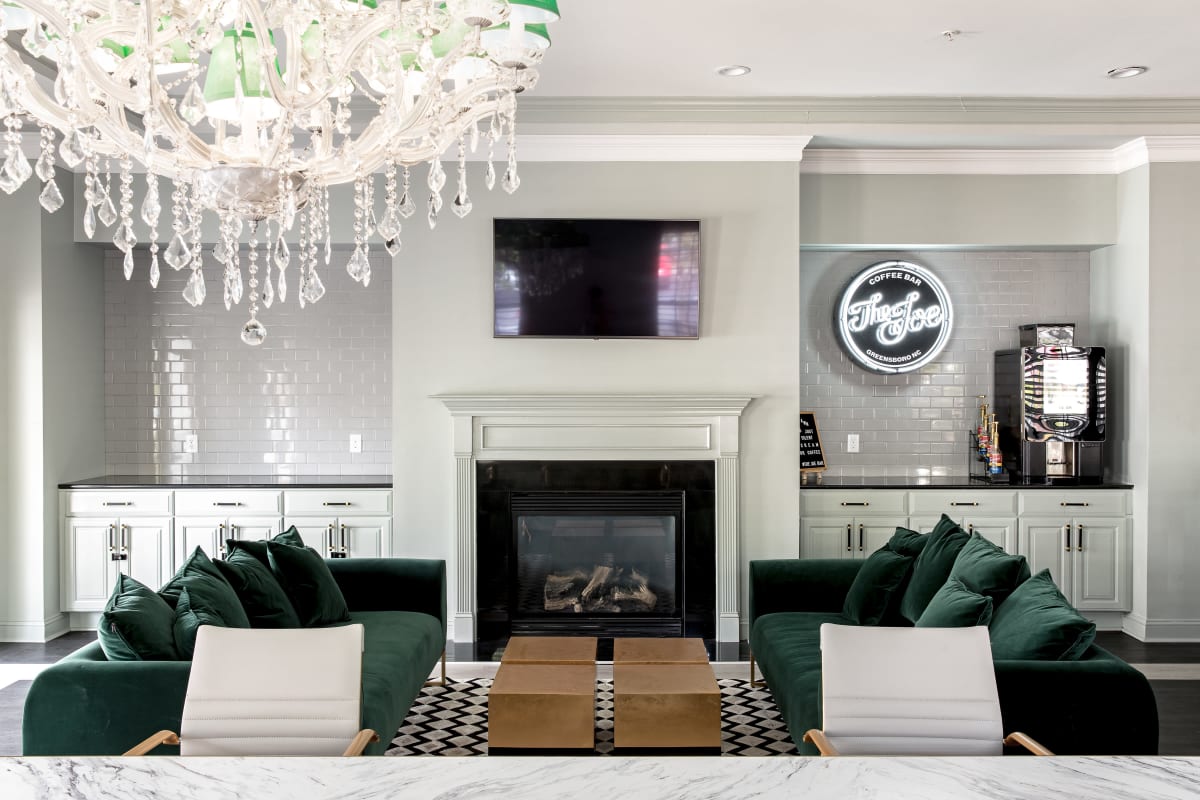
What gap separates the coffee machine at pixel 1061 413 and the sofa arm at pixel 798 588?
1711mm

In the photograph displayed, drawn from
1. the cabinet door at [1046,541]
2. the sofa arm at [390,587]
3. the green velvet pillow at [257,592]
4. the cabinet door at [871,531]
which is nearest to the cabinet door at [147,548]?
the sofa arm at [390,587]

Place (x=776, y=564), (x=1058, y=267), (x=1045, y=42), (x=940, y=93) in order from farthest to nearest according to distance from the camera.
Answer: (x=1058, y=267) < (x=940, y=93) < (x=776, y=564) < (x=1045, y=42)

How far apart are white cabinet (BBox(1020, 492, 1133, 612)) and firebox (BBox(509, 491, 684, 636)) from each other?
202 centimetres

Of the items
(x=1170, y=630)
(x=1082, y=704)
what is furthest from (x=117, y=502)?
(x=1170, y=630)

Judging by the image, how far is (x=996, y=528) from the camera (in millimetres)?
5297

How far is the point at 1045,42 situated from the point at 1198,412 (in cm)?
236

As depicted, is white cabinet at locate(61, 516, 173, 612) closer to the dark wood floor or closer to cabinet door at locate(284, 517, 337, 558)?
the dark wood floor

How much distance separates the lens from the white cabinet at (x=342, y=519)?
17.1ft

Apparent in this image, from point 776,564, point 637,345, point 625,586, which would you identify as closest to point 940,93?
point 637,345

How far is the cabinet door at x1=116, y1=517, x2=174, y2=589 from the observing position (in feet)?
17.1

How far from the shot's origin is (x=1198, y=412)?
5.21 m

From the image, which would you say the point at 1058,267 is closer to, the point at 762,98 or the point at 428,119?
the point at 762,98

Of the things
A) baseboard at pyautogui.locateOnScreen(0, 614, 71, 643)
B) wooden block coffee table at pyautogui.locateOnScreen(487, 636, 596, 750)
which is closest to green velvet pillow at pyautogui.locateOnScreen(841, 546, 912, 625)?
wooden block coffee table at pyautogui.locateOnScreen(487, 636, 596, 750)

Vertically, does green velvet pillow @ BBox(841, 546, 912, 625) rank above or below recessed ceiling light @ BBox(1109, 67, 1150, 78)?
below
